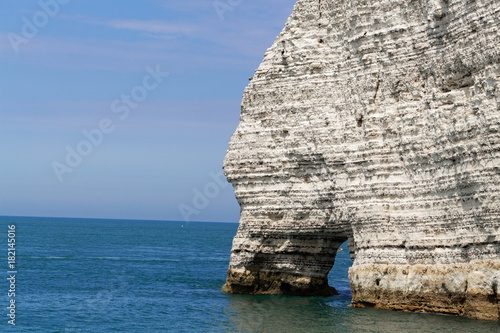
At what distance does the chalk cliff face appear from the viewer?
865 inches

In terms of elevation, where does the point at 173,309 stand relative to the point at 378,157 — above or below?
below

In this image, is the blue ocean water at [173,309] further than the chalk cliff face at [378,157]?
Yes

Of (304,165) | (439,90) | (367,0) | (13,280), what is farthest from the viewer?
(13,280)

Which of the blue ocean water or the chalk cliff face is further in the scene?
the blue ocean water

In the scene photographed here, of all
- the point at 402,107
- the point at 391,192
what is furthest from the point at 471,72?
the point at 391,192

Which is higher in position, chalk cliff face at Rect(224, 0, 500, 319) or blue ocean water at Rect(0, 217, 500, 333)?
chalk cliff face at Rect(224, 0, 500, 319)

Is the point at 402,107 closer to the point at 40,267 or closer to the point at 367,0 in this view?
the point at 367,0

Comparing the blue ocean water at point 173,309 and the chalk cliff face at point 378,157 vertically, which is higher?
the chalk cliff face at point 378,157

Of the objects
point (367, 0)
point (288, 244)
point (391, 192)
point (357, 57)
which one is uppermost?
point (367, 0)

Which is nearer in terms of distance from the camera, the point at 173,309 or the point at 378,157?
the point at 378,157

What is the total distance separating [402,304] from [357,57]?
8783 mm

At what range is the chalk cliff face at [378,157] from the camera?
2197 cm

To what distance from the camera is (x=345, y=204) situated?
26672 millimetres

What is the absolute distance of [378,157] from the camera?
83.0 ft
